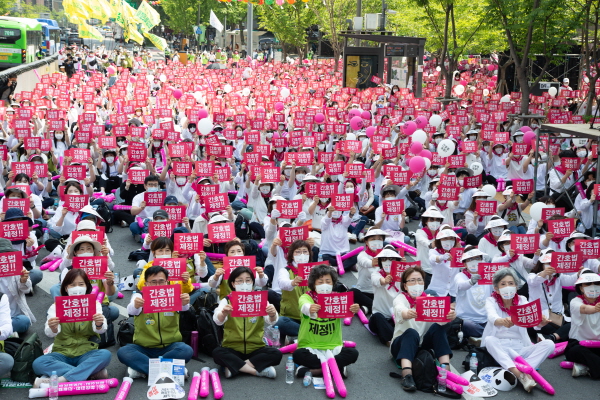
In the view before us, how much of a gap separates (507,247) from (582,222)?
3.15m

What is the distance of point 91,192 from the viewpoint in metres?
13.6

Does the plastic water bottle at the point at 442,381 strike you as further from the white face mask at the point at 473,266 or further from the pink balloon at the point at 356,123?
the pink balloon at the point at 356,123

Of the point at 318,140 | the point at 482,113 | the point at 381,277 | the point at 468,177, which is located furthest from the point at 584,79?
the point at 381,277

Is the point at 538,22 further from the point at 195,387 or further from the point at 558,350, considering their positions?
the point at 195,387

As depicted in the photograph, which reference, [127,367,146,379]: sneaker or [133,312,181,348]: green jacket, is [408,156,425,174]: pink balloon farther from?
[127,367,146,379]: sneaker

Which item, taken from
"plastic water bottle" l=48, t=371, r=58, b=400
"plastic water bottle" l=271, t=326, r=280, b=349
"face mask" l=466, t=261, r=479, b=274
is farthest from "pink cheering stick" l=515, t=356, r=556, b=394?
"plastic water bottle" l=48, t=371, r=58, b=400

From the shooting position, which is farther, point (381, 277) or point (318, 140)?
point (318, 140)

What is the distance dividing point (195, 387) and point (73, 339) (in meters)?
1.27

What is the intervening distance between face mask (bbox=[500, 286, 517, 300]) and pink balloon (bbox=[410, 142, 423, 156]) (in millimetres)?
7331

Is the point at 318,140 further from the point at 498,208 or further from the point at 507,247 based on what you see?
the point at 507,247

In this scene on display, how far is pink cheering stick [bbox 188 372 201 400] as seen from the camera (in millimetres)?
7297

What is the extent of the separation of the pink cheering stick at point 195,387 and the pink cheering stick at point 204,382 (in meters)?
0.04

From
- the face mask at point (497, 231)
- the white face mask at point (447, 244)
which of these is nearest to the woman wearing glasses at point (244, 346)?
the white face mask at point (447, 244)

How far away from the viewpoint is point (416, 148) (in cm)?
1495
